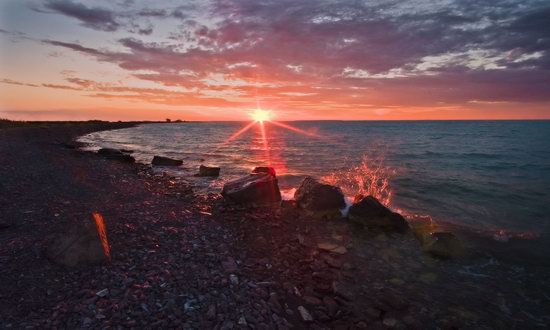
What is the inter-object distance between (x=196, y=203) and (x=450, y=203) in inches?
609

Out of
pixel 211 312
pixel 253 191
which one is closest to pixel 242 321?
pixel 211 312

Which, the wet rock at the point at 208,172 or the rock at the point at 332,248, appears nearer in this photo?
the rock at the point at 332,248

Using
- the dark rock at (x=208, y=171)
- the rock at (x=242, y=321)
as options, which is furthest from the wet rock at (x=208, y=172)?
the rock at (x=242, y=321)

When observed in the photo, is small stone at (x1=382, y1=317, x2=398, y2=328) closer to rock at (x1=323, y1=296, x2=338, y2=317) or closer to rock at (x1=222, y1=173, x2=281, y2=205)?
rock at (x1=323, y1=296, x2=338, y2=317)

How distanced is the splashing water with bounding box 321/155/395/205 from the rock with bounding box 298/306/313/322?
43.5 ft

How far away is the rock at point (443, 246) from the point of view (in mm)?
11359

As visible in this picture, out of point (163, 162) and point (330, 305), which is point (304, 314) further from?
point (163, 162)

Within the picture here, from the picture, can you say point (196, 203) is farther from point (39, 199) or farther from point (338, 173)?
point (338, 173)

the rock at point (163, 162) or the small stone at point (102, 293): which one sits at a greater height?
the small stone at point (102, 293)

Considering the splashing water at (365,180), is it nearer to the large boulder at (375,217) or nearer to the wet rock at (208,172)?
the large boulder at (375,217)

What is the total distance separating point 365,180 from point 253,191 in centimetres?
1352

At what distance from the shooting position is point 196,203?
16391 mm

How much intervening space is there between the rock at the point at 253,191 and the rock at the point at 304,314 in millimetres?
9119

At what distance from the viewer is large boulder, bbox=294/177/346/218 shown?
1528cm
